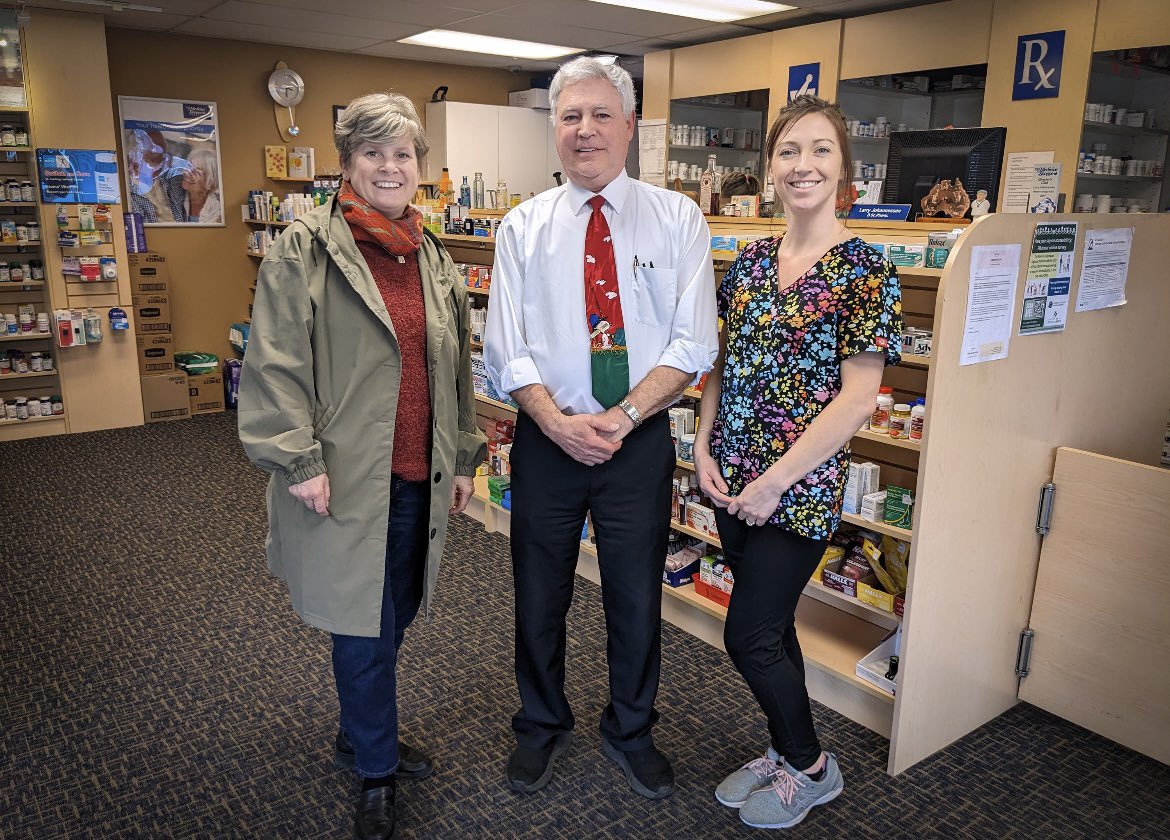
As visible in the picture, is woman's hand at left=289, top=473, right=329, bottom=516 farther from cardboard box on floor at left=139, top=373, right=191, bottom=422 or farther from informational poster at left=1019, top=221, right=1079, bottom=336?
cardboard box on floor at left=139, top=373, right=191, bottom=422

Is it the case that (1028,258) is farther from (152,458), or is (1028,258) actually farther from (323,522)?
(152,458)

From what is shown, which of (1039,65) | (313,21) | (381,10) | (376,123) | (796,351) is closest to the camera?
(376,123)

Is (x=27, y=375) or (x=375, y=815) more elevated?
(x=27, y=375)

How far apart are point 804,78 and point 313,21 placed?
11.9 ft

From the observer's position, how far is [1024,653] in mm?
2711

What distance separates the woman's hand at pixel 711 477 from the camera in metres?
2.11

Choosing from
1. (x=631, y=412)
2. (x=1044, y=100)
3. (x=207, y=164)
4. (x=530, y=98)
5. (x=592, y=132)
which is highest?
(x=530, y=98)

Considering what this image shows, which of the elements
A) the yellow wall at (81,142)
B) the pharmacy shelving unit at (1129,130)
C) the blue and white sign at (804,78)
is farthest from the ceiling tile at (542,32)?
the pharmacy shelving unit at (1129,130)

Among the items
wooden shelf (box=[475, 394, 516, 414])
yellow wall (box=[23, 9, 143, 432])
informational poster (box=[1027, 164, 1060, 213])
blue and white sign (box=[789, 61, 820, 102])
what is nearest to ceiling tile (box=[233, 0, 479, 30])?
yellow wall (box=[23, 9, 143, 432])

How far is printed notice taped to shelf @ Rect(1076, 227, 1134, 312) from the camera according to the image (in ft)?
8.12

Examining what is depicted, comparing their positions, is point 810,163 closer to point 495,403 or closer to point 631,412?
point 631,412

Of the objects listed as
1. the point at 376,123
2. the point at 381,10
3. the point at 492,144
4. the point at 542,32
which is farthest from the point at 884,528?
the point at 492,144

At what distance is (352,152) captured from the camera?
6.25 ft

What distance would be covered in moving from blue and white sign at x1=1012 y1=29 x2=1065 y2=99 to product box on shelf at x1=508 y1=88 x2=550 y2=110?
479 cm
